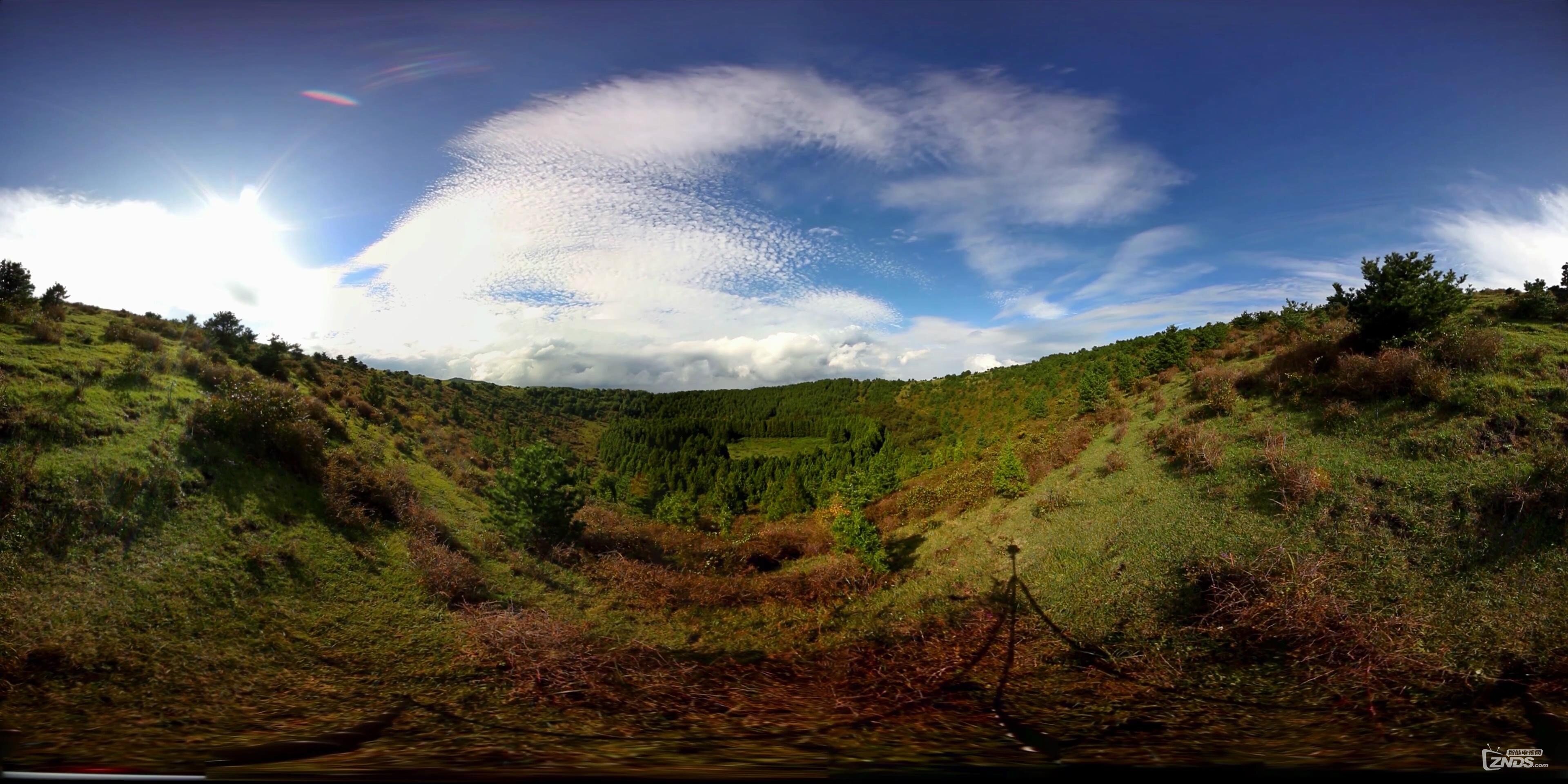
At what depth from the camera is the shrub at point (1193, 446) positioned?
21.9ft

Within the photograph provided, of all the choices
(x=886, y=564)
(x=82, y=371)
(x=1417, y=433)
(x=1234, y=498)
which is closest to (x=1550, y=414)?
(x=1417, y=433)

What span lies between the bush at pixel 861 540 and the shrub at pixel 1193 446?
4.79 metres

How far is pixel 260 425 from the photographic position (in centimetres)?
520

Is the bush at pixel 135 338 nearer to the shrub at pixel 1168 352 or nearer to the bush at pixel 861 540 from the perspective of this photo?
the bush at pixel 861 540

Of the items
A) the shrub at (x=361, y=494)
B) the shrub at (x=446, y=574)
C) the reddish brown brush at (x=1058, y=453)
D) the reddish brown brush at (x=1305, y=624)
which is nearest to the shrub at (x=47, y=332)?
the shrub at (x=361, y=494)

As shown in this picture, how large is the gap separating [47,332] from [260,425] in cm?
299

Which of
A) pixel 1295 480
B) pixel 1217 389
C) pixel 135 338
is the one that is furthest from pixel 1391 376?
pixel 135 338

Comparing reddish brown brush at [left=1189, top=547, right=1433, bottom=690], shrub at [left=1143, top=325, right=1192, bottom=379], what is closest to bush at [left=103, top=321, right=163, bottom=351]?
reddish brown brush at [left=1189, top=547, right=1433, bottom=690]

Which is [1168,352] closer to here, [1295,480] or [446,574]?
[1295,480]

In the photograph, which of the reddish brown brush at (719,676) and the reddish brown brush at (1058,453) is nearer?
the reddish brown brush at (719,676)

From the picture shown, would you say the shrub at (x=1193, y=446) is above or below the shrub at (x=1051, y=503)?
above

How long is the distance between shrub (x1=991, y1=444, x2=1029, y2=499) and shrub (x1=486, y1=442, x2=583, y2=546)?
8.58 m

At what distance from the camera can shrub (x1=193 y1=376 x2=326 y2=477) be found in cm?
496

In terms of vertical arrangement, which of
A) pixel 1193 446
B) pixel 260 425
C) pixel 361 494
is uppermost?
pixel 260 425
